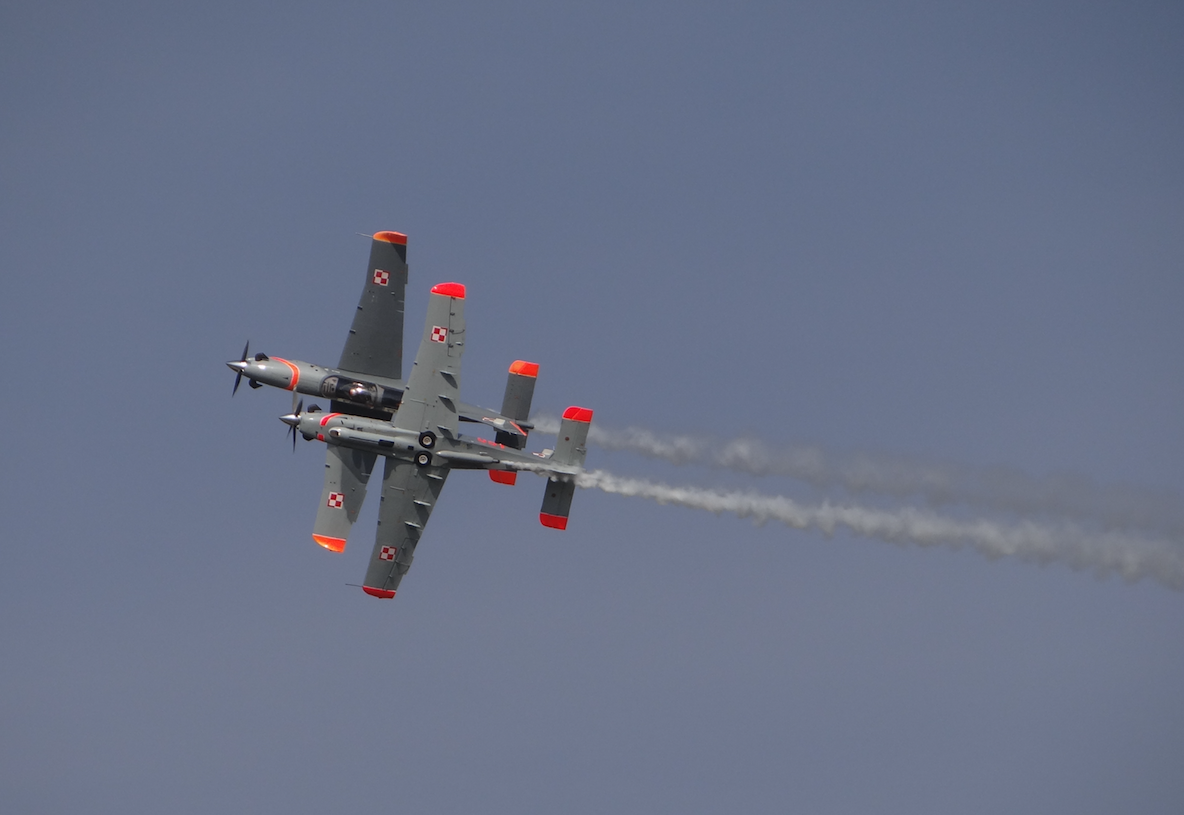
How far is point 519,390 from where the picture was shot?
186 feet

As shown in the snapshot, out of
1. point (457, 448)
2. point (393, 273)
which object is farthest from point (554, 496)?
point (393, 273)

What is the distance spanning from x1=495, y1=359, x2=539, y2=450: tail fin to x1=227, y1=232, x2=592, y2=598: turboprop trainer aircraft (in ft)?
0.13

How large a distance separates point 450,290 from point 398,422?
529 cm

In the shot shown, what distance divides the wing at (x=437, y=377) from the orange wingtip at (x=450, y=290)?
15cm

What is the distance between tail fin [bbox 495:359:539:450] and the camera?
185 feet

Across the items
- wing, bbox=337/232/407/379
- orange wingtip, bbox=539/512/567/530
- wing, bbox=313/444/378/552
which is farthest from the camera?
wing, bbox=337/232/407/379

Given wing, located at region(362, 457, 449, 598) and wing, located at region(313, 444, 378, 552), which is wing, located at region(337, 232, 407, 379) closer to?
wing, located at region(313, 444, 378, 552)

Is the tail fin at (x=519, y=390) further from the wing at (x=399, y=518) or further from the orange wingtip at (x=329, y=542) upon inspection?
the orange wingtip at (x=329, y=542)

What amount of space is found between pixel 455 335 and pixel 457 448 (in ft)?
13.7

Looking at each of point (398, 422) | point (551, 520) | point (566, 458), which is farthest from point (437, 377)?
point (551, 520)

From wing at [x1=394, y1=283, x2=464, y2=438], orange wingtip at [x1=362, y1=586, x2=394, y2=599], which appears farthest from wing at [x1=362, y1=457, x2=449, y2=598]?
wing at [x1=394, y1=283, x2=464, y2=438]

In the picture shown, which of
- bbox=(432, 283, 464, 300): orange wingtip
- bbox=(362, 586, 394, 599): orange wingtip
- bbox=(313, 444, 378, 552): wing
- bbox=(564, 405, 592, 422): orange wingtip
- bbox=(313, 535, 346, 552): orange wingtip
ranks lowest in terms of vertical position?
bbox=(362, 586, 394, 599): orange wingtip

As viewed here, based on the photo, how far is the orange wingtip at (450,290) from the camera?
2116 inches

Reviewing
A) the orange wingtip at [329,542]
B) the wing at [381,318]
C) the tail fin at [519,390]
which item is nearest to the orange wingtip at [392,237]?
the wing at [381,318]
